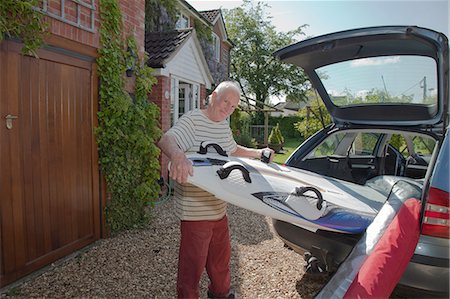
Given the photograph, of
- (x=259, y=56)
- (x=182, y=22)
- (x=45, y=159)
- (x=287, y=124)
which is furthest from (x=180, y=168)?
(x=259, y=56)

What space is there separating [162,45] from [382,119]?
5.61 meters

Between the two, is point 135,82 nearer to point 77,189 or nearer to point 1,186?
point 77,189

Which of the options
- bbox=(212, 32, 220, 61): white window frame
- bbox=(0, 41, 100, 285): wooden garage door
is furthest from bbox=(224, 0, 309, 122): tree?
bbox=(0, 41, 100, 285): wooden garage door

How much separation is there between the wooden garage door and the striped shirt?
65.7 inches

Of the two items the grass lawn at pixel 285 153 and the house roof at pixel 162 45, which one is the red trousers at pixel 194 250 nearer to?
the grass lawn at pixel 285 153

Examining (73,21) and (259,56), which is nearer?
(73,21)

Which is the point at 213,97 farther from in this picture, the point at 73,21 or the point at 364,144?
the point at 364,144

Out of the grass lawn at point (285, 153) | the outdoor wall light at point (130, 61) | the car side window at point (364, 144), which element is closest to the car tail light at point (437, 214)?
→ the car side window at point (364, 144)

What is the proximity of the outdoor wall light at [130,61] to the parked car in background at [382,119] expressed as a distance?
210 cm

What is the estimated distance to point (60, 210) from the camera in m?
3.38

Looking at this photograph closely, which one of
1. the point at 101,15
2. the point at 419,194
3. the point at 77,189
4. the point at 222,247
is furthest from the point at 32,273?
the point at 419,194

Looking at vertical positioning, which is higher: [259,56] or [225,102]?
[259,56]

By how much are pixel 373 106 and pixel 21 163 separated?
3468mm

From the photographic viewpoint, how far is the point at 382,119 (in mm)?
3117
